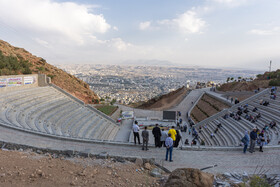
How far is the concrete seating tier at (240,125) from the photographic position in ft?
44.4

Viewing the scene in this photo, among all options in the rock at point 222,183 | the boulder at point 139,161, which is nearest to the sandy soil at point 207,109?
the boulder at point 139,161

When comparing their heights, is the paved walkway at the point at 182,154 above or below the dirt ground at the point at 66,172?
below

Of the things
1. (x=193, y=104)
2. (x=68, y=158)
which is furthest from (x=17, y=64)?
(x=193, y=104)

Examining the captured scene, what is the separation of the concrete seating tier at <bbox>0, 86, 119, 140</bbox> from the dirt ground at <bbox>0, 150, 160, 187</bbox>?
419 cm

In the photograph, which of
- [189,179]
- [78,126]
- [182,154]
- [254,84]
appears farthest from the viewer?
[254,84]

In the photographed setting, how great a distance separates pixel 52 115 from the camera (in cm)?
1391

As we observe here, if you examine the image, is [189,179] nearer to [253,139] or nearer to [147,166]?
[147,166]

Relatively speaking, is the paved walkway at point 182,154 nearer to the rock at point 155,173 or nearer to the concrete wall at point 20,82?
the rock at point 155,173

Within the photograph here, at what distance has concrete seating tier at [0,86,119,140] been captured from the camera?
11.6 m

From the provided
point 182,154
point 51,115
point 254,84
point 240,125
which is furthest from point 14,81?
point 254,84

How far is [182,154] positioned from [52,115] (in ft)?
36.9

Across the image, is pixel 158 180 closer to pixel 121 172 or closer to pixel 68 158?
pixel 121 172

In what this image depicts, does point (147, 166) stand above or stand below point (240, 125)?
above

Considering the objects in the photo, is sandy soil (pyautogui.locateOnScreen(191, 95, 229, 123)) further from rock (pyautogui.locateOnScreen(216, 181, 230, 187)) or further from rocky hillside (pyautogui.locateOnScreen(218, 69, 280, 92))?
rock (pyautogui.locateOnScreen(216, 181, 230, 187))
